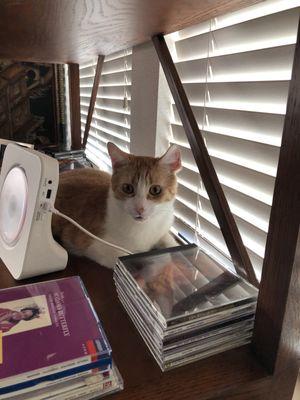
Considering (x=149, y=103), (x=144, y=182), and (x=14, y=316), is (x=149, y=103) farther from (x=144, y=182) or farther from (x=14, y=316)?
(x=14, y=316)

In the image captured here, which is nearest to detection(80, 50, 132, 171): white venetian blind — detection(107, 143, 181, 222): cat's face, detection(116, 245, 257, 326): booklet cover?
detection(107, 143, 181, 222): cat's face

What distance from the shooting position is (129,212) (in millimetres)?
784

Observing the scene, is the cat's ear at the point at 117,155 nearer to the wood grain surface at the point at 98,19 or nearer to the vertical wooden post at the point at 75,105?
the wood grain surface at the point at 98,19

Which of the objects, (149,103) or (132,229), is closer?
(132,229)

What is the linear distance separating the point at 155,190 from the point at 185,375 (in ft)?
1.44

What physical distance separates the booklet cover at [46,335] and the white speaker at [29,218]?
0.30 feet

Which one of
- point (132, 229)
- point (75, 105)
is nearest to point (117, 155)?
point (132, 229)

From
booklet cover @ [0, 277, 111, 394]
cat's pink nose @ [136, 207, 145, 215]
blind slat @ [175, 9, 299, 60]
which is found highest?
blind slat @ [175, 9, 299, 60]

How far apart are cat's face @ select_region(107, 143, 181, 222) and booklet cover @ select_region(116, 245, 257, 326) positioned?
0.42ft

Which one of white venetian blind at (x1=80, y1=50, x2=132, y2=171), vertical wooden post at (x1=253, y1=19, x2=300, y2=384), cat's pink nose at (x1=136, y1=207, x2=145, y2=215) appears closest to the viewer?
vertical wooden post at (x1=253, y1=19, x2=300, y2=384)

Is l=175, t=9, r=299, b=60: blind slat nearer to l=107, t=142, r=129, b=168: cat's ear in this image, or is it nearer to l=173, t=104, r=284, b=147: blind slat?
l=173, t=104, r=284, b=147: blind slat

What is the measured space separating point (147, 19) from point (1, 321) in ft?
2.47

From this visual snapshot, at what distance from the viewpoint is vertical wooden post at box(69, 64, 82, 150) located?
194 centimetres

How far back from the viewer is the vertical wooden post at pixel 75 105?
1.94m
